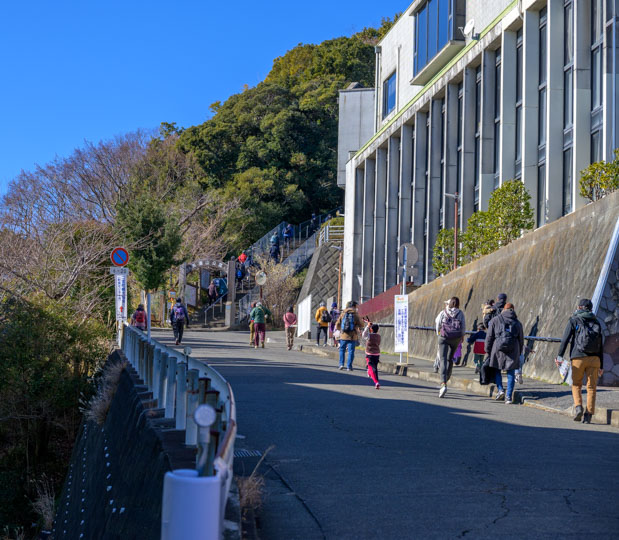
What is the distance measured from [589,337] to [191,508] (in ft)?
31.4

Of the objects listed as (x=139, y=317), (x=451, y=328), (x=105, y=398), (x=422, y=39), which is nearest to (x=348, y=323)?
(x=451, y=328)

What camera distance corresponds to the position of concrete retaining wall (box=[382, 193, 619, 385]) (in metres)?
15.4

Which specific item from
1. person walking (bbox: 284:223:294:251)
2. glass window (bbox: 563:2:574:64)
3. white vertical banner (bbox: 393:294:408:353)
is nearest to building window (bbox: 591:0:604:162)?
glass window (bbox: 563:2:574:64)

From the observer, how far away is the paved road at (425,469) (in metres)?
5.38

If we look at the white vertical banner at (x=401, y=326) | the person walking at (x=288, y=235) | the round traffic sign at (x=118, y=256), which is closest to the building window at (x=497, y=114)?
the white vertical banner at (x=401, y=326)

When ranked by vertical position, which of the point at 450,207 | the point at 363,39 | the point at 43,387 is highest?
the point at 363,39

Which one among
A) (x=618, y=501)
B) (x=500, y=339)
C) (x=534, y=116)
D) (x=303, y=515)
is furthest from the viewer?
(x=534, y=116)

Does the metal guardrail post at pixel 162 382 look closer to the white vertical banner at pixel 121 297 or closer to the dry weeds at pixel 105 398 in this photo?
the dry weeds at pixel 105 398

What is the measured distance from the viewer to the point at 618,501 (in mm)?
6129

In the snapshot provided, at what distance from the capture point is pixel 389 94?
139 ft

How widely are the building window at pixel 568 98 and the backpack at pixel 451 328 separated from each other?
9780 mm

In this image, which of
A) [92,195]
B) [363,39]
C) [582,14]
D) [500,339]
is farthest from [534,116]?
[363,39]

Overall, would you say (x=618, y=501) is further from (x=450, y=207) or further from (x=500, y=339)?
(x=450, y=207)

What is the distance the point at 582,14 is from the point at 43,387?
17.1m
